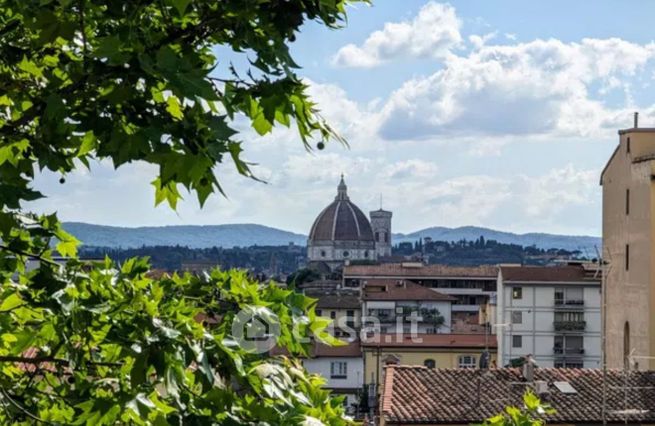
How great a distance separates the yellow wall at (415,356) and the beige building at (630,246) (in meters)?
19.7

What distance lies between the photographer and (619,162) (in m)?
34.5

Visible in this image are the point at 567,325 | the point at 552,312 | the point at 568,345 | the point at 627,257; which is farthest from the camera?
the point at 568,345

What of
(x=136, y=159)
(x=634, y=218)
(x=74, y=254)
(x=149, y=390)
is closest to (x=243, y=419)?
(x=149, y=390)

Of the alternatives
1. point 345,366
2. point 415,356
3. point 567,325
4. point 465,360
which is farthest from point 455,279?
point 465,360

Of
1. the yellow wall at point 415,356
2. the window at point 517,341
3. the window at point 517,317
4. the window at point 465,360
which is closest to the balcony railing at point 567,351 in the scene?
the window at point 517,341

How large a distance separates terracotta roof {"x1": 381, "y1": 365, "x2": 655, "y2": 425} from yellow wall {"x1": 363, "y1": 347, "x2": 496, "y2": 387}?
1209 inches

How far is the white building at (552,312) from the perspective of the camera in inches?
2264

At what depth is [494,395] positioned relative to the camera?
22750mm

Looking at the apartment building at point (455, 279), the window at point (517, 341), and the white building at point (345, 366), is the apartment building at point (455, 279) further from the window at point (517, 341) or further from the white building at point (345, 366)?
the white building at point (345, 366)

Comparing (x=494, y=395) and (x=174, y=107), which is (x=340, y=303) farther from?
(x=174, y=107)

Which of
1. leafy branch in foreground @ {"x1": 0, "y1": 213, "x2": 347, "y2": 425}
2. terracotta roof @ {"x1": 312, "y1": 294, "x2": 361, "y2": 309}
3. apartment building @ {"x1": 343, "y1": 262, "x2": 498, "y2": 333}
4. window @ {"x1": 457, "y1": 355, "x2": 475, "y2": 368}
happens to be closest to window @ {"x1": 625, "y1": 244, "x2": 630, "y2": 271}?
window @ {"x1": 457, "y1": 355, "x2": 475, "y2": 368}

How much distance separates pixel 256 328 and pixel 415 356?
2040 inches

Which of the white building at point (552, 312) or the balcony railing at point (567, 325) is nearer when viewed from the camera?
the white building at point (552, 312)

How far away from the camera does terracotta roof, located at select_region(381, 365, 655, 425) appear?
21.8m
